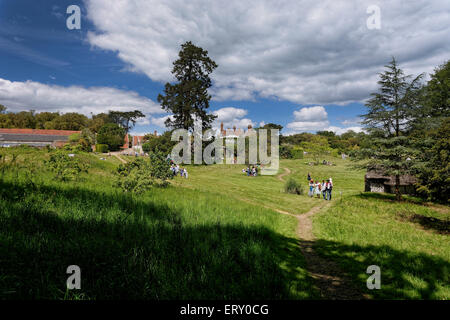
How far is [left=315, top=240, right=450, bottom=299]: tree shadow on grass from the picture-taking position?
13.9ft

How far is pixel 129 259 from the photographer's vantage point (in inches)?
153

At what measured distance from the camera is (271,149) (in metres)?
56.4

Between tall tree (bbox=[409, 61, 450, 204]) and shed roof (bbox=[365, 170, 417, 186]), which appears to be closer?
tall tree (bbox=[409, 61, 450, 204])

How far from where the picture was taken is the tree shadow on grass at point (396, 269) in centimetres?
425

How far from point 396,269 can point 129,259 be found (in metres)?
6.41

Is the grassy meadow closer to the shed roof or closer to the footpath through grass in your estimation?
the footpath through grass

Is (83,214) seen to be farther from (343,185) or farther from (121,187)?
(343,185)

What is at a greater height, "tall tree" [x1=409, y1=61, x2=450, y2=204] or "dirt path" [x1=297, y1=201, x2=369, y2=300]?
"tall tree" [x1=409, y1=61, x2=450, y2=204]

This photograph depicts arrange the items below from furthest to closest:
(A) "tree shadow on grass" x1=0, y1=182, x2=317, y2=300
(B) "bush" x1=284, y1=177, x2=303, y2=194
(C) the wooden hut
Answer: (C) the wooden hut
(B) "bush" x1=284, y1=177, x2=303, y2=194
(A) "tree shadow on grass" x1=0, y1=182, x2=317, y2=300

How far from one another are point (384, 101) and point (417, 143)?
4349 millimetres

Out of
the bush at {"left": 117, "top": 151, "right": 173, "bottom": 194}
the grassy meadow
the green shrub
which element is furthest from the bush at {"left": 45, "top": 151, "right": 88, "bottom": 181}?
the green shrub

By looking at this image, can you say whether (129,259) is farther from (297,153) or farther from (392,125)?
(297,153)

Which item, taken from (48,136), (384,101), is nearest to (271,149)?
(384,101)

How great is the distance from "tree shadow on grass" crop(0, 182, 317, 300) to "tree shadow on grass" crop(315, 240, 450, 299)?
1.28 m
